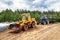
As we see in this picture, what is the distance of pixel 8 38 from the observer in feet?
52.9

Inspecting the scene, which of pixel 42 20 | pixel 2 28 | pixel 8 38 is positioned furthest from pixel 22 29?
pixel 42 20

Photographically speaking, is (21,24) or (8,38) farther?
(21,24)

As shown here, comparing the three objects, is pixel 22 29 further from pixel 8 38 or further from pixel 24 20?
pixel 8 38

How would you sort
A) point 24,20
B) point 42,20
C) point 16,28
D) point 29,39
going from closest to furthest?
1. point 29,39
2. point 16,28
3. point 24,20
4. point 42,20

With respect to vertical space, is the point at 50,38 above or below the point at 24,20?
below

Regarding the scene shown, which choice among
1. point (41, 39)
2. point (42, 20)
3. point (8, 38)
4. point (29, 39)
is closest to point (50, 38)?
point (41, 39)

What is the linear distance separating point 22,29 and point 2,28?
8.53 ft

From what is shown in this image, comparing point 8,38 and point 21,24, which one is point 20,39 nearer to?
point 8,38

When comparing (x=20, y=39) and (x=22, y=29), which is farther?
(x=22, y=29)

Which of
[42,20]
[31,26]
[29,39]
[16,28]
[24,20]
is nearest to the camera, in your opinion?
[29,39]

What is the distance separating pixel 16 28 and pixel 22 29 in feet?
4.36

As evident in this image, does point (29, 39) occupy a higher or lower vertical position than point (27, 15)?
lower

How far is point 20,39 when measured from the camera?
15539 mm

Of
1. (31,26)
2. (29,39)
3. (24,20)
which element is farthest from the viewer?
(31,26)
